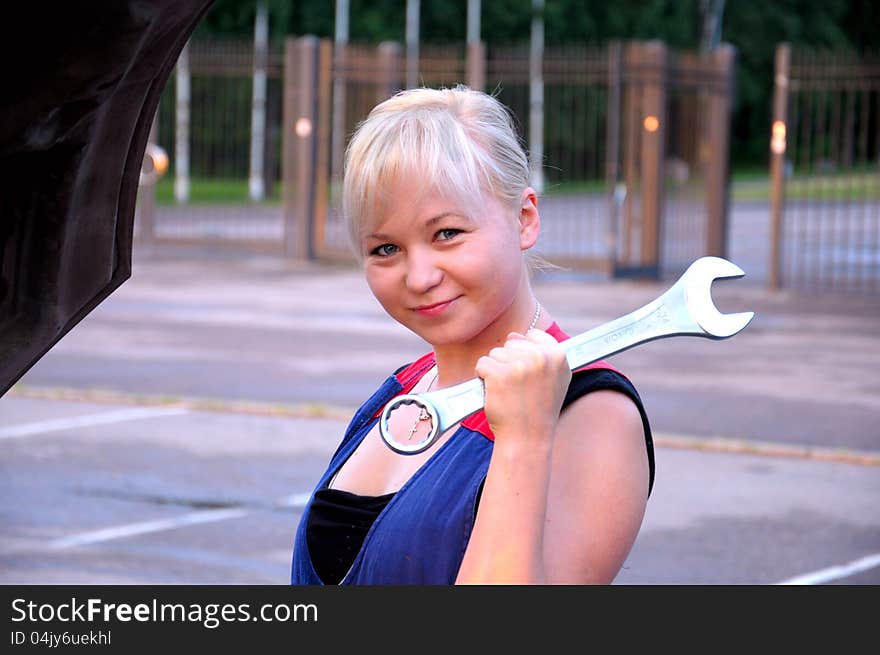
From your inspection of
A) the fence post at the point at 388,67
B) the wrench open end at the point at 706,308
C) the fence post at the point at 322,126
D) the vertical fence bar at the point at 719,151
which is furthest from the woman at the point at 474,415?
the fence post at the point at 322,126

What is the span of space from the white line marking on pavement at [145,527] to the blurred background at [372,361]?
0.02 m

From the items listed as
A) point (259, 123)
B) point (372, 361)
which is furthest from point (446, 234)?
point (259, 123)

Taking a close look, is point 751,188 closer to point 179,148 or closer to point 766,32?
point 766,32

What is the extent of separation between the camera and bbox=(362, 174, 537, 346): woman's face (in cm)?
192

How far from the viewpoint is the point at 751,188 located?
48.5m

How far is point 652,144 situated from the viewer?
1781cm

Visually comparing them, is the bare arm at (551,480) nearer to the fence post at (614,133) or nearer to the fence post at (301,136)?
the fence post at (614,133)

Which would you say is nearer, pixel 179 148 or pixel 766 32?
pixel 179 148

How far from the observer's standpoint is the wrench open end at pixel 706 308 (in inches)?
67.6

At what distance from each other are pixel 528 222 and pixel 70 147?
63 cm

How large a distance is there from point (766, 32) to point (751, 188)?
45.2 feet

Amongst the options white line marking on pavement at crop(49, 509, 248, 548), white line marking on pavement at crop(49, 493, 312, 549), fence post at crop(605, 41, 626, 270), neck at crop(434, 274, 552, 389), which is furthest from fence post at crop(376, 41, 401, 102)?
neck at crop(434, 274, 552, 389)

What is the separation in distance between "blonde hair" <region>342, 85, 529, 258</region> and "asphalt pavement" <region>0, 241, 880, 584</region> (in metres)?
3.87
